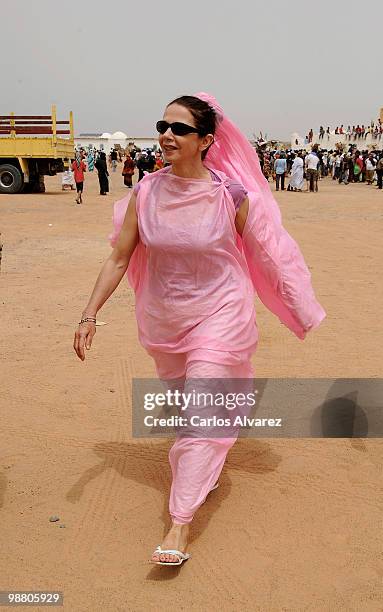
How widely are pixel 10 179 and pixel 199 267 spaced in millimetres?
21481

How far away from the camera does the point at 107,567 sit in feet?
9.75

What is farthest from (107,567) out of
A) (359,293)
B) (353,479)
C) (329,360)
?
(359,293)

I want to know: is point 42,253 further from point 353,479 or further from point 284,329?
point 353,479

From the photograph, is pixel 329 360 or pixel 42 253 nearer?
pixel 329 360

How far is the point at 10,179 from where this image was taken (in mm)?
23312

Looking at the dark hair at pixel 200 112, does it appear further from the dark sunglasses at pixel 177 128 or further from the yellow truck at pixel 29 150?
the yellow truck at pixel 29 150

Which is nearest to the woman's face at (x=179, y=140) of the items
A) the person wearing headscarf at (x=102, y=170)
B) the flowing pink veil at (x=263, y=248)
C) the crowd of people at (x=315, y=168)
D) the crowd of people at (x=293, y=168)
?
the flowing pink veil at (x=263, y=248)

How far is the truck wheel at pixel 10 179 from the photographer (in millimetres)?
23062

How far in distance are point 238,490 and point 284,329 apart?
10.6ft

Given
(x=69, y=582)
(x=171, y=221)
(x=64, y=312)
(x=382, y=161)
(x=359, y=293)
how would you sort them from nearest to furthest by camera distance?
(x=69, y=582) → (x=171, y=221) → (x=64, y=312) → (x=359, y=293) → (x=382, y=161)

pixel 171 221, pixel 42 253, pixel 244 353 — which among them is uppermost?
pixel 171 221

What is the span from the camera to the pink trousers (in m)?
2.94

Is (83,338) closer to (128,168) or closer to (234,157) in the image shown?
(234,157)

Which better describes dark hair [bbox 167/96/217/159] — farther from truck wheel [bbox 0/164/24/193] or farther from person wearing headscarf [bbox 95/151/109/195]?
truck wheel [bbox 0/164/24/193]
